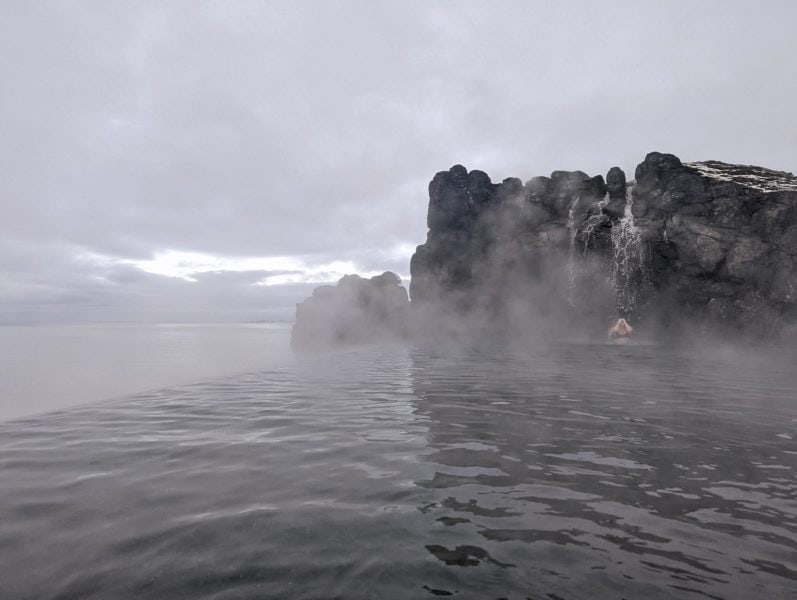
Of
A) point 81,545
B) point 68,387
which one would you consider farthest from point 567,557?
point 68,387

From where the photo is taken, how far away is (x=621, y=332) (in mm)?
45781

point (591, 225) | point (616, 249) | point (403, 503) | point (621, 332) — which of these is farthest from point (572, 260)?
point (403, 503)

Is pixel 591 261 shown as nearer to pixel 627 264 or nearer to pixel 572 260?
pixel 572 260

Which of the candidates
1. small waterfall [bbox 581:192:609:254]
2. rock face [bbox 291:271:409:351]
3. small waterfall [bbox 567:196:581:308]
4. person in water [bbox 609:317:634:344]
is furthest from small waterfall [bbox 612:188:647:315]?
rock face [bbox 291:271:409:351]

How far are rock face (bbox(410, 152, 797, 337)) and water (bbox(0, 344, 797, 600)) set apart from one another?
41632 mm

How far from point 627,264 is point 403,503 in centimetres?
5369

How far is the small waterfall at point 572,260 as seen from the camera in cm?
5494

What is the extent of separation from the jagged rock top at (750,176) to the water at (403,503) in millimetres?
46590

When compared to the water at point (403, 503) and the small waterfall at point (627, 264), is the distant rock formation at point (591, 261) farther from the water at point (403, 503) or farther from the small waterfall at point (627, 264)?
the water at point (403, 503)

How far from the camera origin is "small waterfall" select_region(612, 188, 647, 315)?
49656 millimetres

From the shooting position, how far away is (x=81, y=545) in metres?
4.31

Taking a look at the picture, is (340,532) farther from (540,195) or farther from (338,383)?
(540,195)

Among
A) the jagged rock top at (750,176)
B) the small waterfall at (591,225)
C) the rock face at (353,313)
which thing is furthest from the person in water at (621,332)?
the rock face at (353,313)

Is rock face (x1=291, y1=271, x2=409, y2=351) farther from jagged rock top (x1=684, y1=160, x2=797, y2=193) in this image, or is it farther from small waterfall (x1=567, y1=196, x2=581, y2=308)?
jagged rock top (x1=684, y1=160, x2=797, y2=193)
